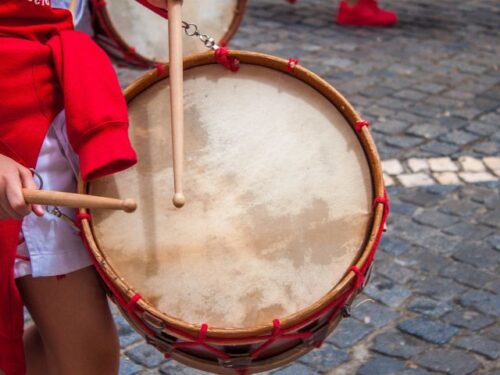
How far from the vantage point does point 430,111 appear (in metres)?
5.20

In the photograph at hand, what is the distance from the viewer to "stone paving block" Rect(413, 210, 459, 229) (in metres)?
3.96

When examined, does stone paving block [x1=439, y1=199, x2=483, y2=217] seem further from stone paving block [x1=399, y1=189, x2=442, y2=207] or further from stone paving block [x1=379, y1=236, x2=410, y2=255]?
stone paving block [x1=379, y1=236, x2=410, y2=255]

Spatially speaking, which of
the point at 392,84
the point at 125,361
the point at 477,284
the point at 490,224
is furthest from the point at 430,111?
the point at 125,361

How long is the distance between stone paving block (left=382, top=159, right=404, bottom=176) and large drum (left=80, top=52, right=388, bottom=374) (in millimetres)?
2329

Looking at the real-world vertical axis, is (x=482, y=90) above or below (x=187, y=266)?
below

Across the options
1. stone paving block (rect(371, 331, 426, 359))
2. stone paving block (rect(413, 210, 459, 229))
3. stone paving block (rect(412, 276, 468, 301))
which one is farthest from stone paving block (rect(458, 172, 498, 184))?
stone paving block (rect(371, 331, 426, 359))

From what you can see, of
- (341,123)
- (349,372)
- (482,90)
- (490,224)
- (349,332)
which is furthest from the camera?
(482,90)

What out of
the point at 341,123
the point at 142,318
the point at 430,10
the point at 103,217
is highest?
the point at 341,123

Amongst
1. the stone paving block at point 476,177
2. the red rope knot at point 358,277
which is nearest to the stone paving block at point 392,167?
the stone paving block at point 476,177

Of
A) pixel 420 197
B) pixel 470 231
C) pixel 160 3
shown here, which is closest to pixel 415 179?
pixel 420 197

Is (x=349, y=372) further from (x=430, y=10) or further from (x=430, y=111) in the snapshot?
(x=430, y=10)

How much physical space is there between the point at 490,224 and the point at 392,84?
1.86m

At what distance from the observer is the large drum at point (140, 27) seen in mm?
3385

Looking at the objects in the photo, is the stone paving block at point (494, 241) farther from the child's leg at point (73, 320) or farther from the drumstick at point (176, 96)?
the drumstick at point (176, 96)
